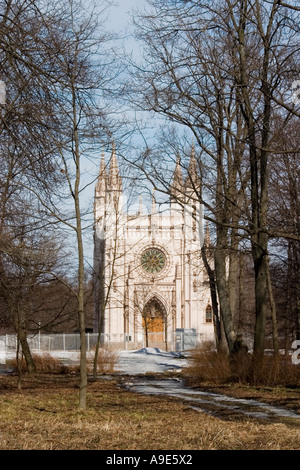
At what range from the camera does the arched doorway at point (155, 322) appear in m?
58.1

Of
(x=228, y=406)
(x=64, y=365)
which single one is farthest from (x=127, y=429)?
(x=64, y=365)

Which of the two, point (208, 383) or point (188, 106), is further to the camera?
point (208, 383)

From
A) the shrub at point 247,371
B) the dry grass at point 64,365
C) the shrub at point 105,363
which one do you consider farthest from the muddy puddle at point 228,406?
the shrub at point 105,363

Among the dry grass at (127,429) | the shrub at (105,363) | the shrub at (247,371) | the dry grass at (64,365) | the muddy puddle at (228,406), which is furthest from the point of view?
the shrub at (105,363)

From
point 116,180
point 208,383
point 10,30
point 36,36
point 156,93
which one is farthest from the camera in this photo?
point 116,180

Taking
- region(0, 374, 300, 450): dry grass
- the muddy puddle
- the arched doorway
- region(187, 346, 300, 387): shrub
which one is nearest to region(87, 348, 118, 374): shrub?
region(187, 346, 300, 387): shrub

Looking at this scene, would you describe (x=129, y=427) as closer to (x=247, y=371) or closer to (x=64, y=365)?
(x=247, y=371)

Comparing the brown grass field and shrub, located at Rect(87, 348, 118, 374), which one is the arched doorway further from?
the brown grass field

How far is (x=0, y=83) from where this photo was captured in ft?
32.8

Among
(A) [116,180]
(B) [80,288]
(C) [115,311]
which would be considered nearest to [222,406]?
(B) [80,288]

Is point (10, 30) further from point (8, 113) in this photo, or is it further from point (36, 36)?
point (8, 113)

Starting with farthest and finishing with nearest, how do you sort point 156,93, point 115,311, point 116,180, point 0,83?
point 115,311 → point 116,180 → point 156,93 → point 0,83

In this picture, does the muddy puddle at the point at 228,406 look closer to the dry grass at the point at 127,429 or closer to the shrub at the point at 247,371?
the dry grass at the point at 127,429

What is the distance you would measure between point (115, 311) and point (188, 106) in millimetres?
47558
